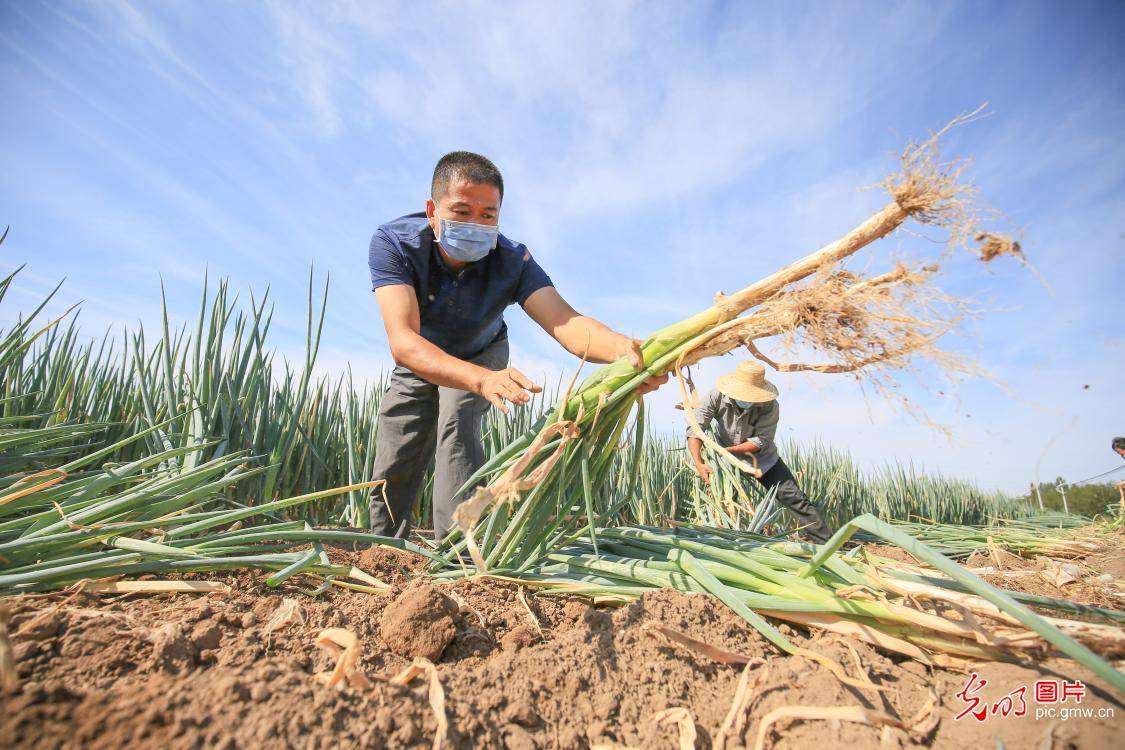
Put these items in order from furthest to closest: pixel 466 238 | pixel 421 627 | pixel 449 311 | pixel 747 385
A: pixel 747 385, pixel 449 311, pixel 466 238, pixel 421 627

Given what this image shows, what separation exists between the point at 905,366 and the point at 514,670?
39.2 inches

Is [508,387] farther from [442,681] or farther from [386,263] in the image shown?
[386,263]

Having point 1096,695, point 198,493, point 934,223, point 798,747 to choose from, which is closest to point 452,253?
point 198,493

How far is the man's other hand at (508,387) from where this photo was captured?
4.29 feet

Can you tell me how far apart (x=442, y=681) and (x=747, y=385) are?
319cm

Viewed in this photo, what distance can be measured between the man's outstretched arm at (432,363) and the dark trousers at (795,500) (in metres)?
3.03

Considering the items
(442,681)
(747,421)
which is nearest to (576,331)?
(442,681)

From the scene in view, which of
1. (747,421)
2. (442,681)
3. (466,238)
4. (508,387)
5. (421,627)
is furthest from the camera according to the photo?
(747,421)

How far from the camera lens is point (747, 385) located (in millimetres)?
3656

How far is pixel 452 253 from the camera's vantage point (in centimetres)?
213

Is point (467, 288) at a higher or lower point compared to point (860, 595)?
higher

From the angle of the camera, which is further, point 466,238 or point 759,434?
point 759,434

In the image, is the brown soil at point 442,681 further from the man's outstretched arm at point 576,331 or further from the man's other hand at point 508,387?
the man's outstretched arm at point 576,331

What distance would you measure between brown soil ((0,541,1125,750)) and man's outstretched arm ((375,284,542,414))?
49cm
